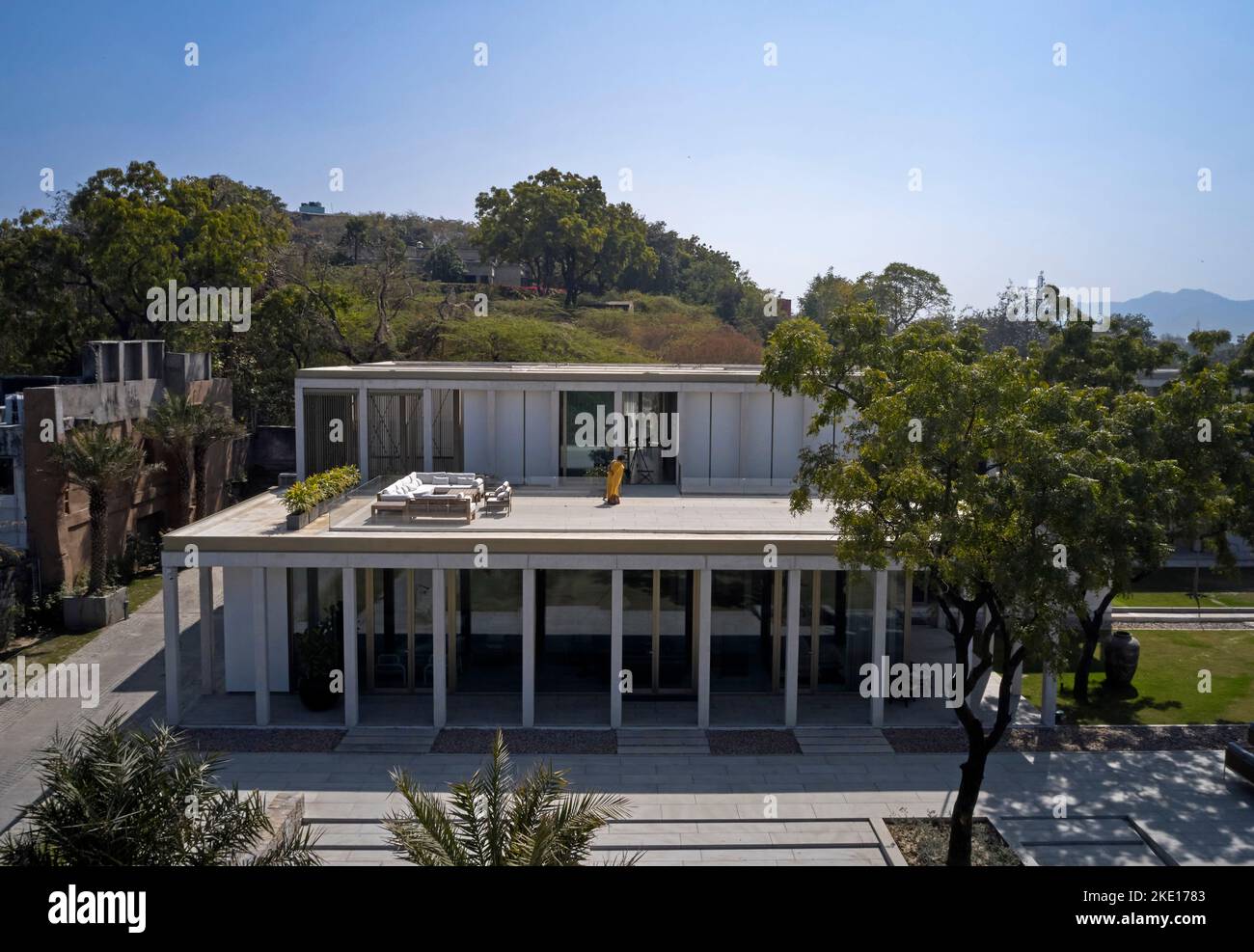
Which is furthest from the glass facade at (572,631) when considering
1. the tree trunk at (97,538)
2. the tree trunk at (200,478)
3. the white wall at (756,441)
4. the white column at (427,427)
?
the tree trunk at (200,478)

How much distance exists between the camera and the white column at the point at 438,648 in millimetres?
17969

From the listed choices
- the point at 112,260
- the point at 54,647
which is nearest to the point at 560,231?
the point at 112,260

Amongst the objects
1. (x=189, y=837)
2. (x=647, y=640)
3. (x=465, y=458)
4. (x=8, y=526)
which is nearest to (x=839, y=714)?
(x=647, y=640)

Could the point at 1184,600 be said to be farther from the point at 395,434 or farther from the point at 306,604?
the point at 306,604

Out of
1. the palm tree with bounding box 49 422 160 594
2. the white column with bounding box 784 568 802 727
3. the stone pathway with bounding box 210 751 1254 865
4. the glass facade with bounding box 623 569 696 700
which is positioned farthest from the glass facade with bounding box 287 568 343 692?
the white column with bounding box 784 568 802 727

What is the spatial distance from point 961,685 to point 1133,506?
3.27 meters

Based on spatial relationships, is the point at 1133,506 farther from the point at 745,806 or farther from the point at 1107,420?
the point at 745,806

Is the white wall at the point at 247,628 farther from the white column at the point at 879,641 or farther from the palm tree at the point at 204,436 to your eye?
the palm tree at the point at 204,436

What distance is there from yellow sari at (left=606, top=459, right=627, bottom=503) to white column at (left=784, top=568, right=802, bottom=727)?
4521mm

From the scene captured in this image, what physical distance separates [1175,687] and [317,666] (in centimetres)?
1627

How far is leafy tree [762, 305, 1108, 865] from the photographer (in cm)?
1250

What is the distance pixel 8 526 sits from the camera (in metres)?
24.6

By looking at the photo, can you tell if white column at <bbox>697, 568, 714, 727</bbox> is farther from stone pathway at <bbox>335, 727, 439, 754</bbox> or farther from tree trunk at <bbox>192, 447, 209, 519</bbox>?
tree trunk at <bbox>192, 447, 209, 519</bbox>

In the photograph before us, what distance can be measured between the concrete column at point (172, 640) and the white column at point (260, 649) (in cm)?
126
